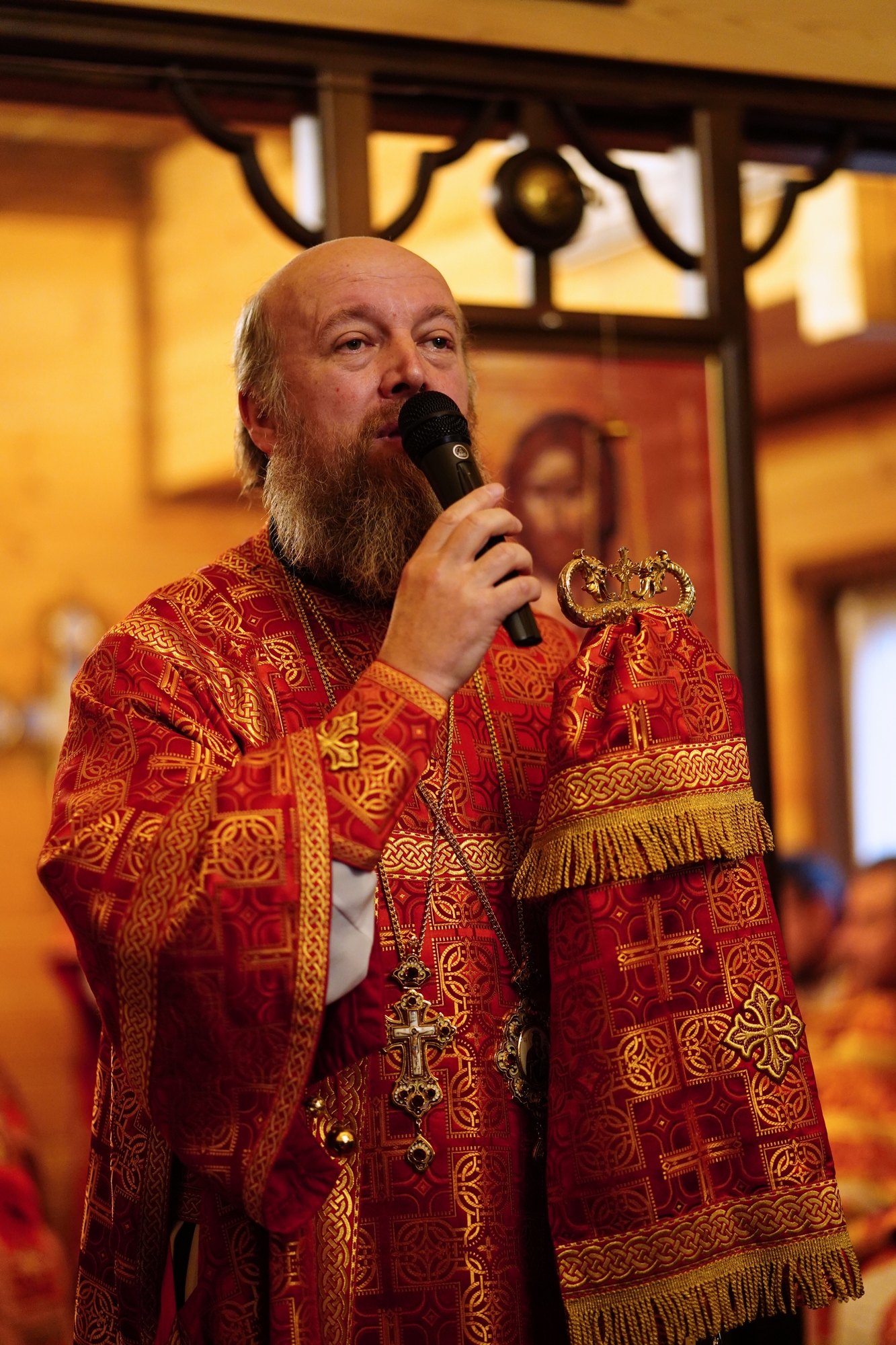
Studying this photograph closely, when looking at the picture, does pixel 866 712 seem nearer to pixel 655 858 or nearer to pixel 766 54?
pixel 766 54

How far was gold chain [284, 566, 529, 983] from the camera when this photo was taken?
1.62 metres

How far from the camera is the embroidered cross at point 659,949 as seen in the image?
1540 mm

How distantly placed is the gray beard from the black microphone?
0.15 meters

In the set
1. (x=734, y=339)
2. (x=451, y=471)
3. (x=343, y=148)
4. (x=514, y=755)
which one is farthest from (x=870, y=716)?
(x=451, y=471)

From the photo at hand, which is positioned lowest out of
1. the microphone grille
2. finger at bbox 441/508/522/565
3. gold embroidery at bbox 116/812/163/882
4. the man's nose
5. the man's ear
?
gold embroidery at bbox 116/812/163/882

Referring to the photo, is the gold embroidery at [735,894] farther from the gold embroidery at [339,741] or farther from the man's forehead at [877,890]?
the man's forehead at [877,890]

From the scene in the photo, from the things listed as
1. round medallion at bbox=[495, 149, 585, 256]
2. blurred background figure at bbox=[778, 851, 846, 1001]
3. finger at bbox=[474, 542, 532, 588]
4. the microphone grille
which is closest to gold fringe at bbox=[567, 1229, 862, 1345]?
finger at bbox=[474, 542, 532, 588]

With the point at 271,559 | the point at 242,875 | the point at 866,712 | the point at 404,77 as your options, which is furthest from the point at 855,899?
the point at 242,875

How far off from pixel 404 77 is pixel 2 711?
3.55 metres

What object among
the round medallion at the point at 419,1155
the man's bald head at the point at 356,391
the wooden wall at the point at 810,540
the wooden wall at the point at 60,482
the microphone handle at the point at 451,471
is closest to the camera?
the microphone handle at the point at 451,471

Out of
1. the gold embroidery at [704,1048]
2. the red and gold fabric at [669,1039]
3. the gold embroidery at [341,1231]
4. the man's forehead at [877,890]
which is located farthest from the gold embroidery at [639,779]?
the man's forehead at [877,890]

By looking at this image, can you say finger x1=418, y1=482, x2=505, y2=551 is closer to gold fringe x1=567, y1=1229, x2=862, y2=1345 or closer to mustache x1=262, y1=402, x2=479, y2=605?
mustache x1=262, y1=402, x2=479, y2=605

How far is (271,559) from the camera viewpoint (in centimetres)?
187

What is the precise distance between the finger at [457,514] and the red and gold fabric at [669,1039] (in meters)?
Answer: 0.28
